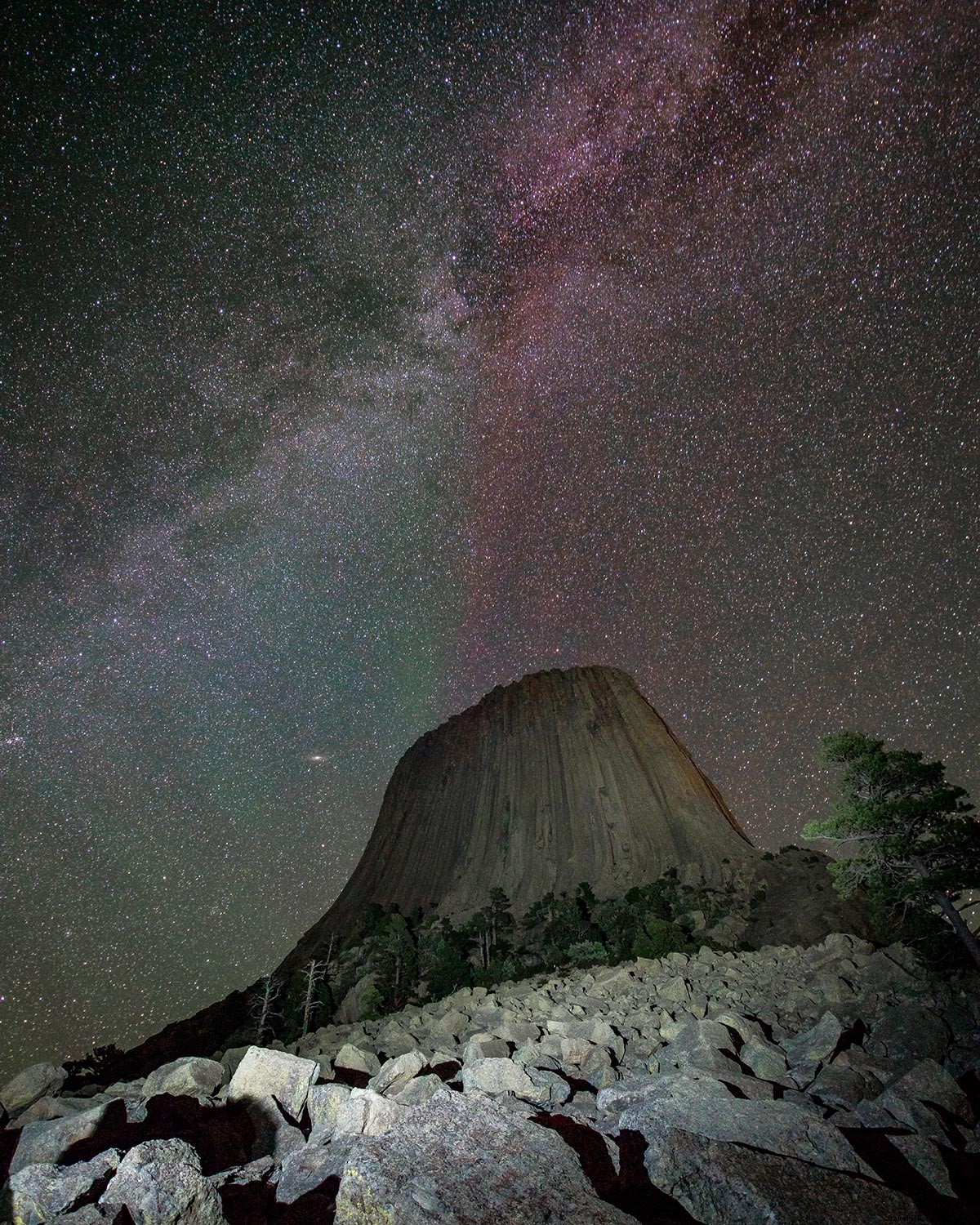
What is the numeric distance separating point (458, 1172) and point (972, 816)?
552 inches

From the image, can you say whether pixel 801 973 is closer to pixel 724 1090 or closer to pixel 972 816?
pixel 972 816

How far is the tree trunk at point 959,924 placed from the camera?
10.1 m

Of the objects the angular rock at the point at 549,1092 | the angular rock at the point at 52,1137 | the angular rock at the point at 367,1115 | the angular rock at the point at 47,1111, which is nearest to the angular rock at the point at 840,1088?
the angular rock at the point at 549,1092

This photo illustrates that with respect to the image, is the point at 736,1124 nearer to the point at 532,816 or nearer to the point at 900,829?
the point at 900,829

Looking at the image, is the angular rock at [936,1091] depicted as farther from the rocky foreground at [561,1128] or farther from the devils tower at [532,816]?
the devils tower at [532,816]

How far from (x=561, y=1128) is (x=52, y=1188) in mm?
4397

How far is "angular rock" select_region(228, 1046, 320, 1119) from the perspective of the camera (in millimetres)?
5969

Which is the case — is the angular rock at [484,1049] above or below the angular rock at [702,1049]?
above

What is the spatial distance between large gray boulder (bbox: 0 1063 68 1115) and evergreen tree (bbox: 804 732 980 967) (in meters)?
15.0

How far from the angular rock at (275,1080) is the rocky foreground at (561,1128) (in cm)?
2

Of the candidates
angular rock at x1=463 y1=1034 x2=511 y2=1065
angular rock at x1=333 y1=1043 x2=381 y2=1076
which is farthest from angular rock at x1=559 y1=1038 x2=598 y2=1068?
angular rock at x1=333 y1=1043 x2=381 y2=1076

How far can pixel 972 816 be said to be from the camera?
12.1 m

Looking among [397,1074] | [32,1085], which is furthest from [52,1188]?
[32,1085]

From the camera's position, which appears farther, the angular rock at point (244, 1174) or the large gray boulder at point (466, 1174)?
the angular rock at point (244, 1174)
